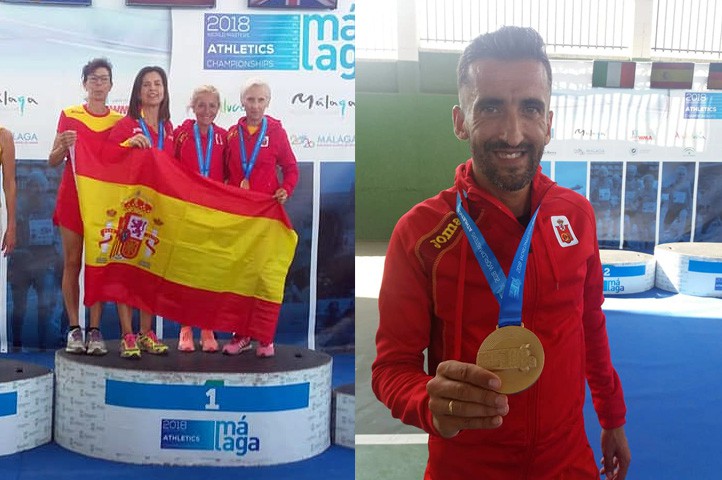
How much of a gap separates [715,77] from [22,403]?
7778mm

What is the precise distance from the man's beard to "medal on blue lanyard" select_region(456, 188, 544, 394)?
3.9 inches

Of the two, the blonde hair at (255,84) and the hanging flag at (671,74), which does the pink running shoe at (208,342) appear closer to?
the blonde hair at (255,84)

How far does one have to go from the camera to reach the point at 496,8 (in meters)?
10.6

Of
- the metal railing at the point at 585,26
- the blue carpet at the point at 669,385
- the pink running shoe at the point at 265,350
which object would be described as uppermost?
the metal railing at the point at 585,26

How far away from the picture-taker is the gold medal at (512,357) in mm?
1740

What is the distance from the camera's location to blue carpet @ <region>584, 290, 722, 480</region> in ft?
12.1

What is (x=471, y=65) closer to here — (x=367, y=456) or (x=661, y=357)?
(x=367, y=456)

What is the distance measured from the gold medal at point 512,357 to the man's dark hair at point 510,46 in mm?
758

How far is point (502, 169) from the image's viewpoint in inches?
81.9

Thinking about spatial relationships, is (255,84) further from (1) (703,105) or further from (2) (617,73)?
(1) (703,105)

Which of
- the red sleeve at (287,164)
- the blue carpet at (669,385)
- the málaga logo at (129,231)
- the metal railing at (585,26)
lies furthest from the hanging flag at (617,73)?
the málaga logo at (129,231)

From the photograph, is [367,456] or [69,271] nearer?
[69,271]

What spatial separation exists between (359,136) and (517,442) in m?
9.81

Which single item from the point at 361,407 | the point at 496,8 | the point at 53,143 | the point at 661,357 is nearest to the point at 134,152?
the point at 53,143
